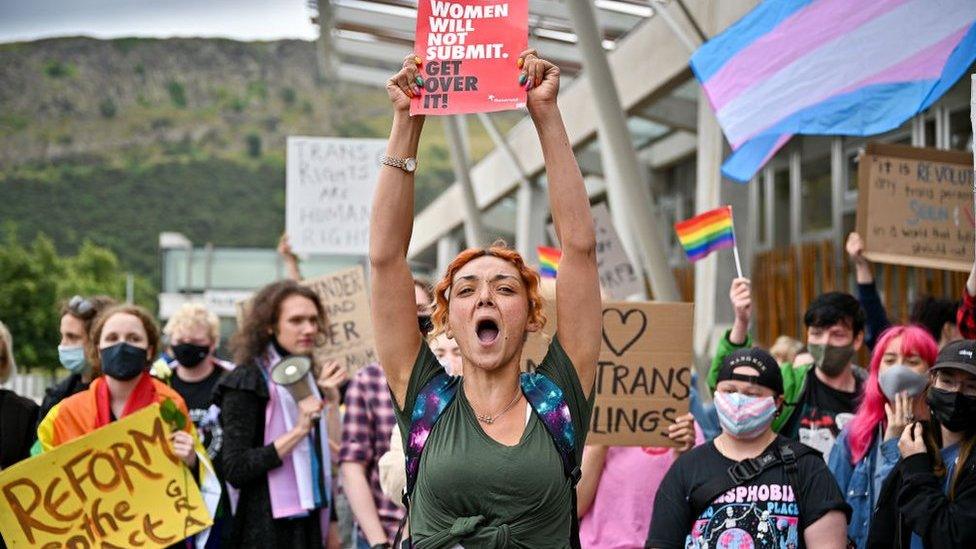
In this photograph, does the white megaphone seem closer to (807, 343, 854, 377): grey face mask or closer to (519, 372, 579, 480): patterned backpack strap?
(807, 343, 854, 377): grey face mask

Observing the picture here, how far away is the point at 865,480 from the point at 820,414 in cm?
76

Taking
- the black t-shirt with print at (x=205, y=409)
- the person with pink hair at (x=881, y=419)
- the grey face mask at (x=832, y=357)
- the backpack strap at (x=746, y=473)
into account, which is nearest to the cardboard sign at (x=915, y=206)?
the grey face mask at (x=832, y=357)

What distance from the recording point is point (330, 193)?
1080 centimetres

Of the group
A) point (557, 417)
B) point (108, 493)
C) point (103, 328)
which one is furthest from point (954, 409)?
point (103, 328)

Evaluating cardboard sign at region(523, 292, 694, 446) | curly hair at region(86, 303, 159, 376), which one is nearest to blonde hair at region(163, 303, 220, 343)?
curly hair at region(86, 303, 159, 376)

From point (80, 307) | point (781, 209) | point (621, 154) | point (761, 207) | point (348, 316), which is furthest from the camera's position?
point (761, 207)

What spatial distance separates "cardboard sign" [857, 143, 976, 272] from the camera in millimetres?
6832

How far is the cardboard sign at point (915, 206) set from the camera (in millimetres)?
6832

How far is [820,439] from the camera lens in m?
5.81

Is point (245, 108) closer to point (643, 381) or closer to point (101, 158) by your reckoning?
point (101, 158)

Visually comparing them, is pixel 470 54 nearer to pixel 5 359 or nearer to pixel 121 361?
pixel 121 361

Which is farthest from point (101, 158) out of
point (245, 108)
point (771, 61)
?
point (771, 61)

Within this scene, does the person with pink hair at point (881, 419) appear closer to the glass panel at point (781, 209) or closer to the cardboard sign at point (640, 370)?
the cardboard sign at point (640, 370)

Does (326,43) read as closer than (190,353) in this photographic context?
No
